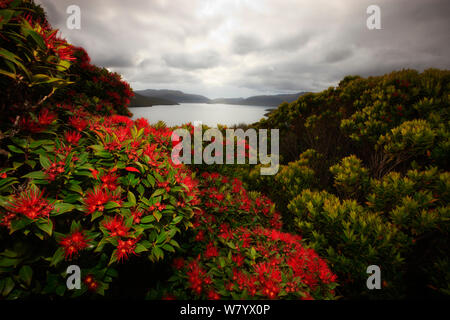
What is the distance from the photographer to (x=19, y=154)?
1555 millimetres

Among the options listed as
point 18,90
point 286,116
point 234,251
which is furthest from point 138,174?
point 286,116

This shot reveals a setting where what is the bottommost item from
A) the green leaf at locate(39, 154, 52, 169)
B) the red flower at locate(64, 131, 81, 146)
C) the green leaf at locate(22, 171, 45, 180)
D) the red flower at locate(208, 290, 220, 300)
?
the red flower at locate(208, 290, 220, 300)

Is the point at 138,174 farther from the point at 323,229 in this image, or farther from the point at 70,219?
the point at 323,229

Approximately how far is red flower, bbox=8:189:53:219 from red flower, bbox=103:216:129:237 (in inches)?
15.5

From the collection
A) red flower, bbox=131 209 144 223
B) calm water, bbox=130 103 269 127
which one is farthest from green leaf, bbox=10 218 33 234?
calm water, bbox=130 103 269 127

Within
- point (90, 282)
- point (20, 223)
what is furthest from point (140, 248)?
point (20, 223)

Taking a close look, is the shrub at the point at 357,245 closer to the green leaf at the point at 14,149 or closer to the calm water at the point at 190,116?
the calm water at the point at 190,116

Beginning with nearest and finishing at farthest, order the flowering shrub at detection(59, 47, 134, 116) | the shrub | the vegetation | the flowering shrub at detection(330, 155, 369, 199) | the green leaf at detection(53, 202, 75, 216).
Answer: the green leaf at detection(53, 202, 75, 216)
the vegetation
the shrub
the flowering shrub at detection(330, 155, 369, 199)
the flowering shrub at detection(59, 47, 134, 116)

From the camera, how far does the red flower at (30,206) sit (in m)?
1.19

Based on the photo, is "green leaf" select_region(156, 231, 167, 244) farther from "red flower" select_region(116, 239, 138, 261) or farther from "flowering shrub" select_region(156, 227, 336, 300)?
"flowering shrub" select_region(156, 227, 336, 300)

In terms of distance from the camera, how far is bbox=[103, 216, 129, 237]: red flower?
137 cm

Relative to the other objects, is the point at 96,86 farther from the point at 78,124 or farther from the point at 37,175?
the point at 37,175

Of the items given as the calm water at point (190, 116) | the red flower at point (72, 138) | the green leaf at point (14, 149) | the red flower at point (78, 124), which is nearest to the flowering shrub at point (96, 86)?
the calm water at point (190, 116)

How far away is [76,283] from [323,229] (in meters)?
3.28
